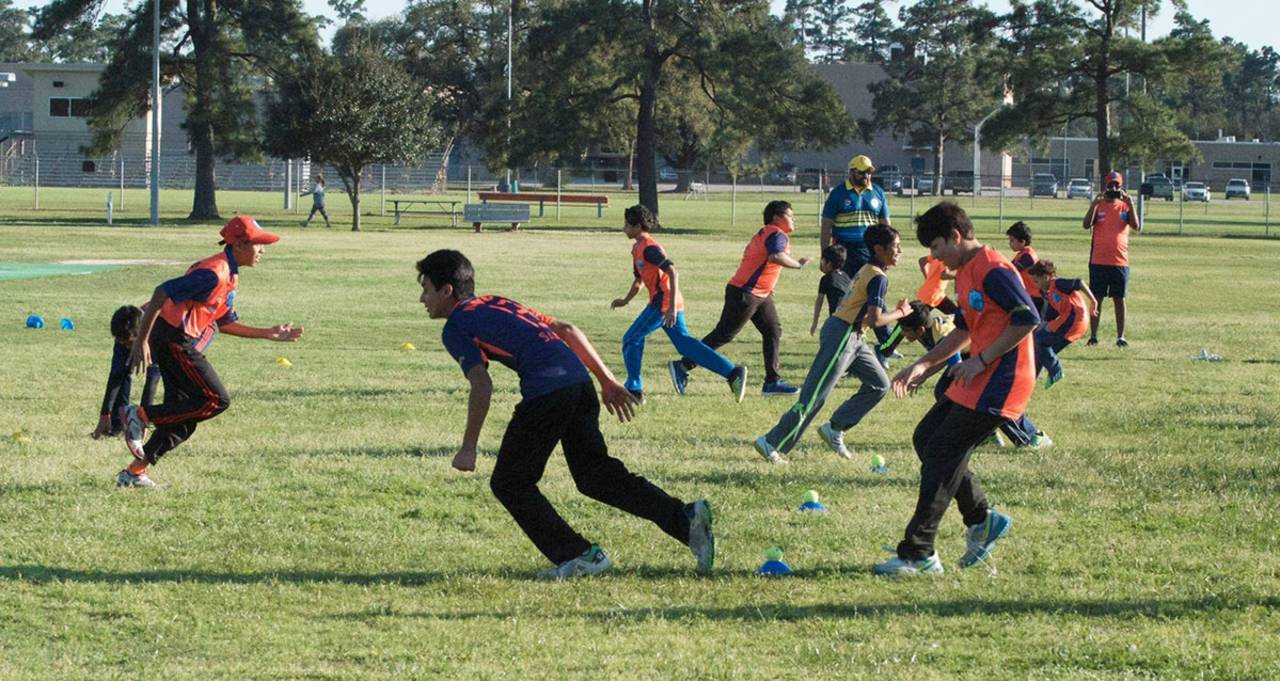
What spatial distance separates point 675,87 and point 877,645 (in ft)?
159

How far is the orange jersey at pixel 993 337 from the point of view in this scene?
7031 millimetres

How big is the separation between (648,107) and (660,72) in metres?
1.39

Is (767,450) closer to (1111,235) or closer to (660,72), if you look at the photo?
(1111,235)

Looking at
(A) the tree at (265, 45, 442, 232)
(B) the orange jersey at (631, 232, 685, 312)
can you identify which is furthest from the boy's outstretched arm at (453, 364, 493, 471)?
(A) the tree at (265, 45, 442, 232)

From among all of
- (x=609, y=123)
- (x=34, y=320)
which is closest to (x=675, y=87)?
(x=609, y=123)

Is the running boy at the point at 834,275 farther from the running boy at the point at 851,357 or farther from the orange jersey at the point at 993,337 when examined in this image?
the orange jersey at the point at 993,337

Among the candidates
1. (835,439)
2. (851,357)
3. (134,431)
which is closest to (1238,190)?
(835,439)

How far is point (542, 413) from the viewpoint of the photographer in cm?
699

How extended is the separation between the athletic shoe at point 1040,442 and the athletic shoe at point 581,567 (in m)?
4.64

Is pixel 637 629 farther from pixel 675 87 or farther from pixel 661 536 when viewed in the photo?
pixel 675 87

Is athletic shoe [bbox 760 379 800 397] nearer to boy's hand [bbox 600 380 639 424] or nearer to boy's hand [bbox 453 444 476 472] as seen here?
boy's hand [bbox 600 380 639 424]

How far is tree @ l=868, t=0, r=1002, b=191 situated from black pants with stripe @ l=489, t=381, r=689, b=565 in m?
95.7

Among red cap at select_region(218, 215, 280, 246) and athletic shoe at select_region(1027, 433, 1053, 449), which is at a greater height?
red cap at select_region(218, 215, 280, 246)

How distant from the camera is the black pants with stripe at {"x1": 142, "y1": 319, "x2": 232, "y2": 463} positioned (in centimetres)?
902
